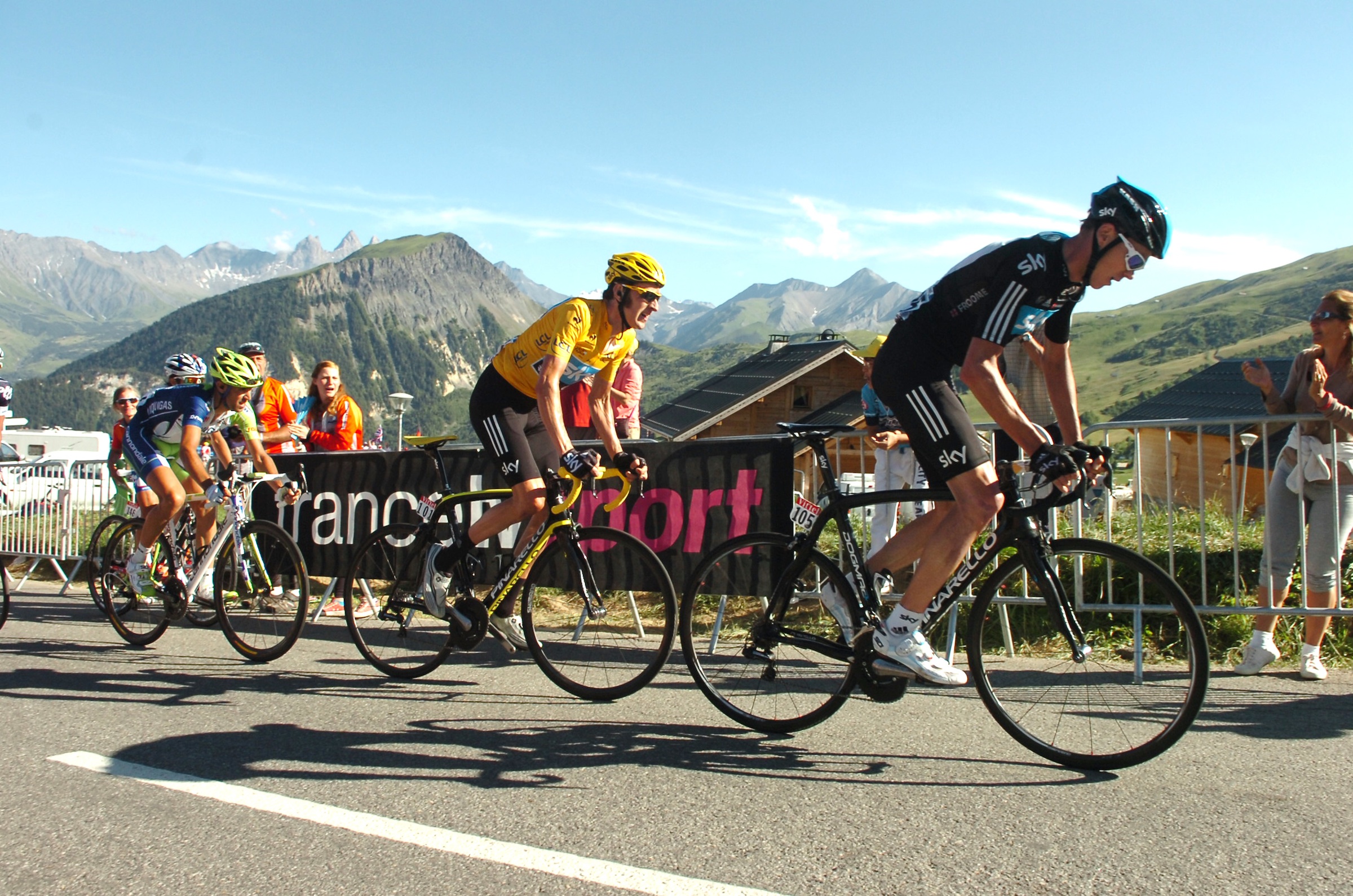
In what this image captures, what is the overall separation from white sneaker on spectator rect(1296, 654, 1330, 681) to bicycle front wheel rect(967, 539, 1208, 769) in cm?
126

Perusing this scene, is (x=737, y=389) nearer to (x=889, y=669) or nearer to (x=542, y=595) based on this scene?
(x=542, y=595)

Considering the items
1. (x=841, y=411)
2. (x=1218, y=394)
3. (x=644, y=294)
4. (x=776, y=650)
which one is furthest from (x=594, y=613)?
(x=841, y=411)

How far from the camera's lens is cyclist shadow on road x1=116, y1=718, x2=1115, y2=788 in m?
3.66

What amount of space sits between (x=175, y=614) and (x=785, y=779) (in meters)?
4.60

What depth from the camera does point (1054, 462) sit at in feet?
11.5

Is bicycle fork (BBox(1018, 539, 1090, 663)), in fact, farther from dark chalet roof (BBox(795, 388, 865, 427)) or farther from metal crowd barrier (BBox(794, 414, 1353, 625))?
dark chalet roof (BBox(795, 388, 865, 427))

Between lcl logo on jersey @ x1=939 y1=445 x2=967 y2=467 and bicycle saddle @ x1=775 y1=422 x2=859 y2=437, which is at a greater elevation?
bicycle saddle @ x1=775 y1=422 x2=859 y2=437

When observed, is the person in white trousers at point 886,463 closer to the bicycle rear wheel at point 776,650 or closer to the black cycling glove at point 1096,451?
the bicycle rear wheel at point 776,650

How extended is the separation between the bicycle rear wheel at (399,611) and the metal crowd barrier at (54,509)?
590 centimetres

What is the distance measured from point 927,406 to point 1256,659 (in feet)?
9.41

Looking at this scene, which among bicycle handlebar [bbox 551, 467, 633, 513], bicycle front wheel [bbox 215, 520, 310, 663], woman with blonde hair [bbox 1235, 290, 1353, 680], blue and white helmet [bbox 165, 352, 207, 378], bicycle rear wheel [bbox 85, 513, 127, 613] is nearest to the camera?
bicycle handlebar [bbox 551, 467, 633, 513]

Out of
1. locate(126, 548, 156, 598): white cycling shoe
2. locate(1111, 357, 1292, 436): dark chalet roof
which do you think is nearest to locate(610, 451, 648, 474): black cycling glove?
locate(126, 548, 156, 598): white cycling shoe

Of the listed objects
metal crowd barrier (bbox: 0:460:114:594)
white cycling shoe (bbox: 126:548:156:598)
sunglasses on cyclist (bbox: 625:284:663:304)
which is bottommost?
white cycling shoe (bbox: 126:548:156:598)

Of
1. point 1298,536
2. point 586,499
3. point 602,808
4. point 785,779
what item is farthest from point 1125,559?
point 586,499
